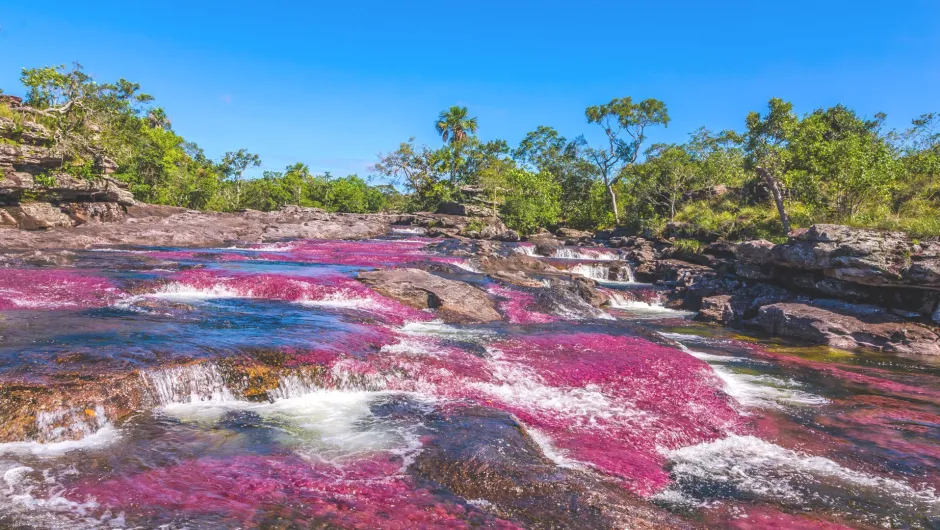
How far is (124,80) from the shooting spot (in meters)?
71.2

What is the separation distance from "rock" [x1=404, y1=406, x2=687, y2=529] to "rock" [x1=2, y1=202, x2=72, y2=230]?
3728cm

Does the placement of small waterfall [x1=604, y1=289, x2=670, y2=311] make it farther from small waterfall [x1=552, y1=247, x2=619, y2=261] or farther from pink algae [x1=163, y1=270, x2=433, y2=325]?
pink algae [x1=163, y1=270, x2=433, y2=325]

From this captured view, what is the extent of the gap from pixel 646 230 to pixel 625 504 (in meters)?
45.7

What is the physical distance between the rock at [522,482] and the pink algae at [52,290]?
504 inches

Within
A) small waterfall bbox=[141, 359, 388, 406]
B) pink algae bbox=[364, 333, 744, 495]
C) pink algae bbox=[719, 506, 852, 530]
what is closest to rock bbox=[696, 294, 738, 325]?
pink algae bbox=[364, 333, 744, 495]

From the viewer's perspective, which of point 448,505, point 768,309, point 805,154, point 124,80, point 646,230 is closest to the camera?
point 448,505

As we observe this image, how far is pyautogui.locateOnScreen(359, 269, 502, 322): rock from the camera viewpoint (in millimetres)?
17203

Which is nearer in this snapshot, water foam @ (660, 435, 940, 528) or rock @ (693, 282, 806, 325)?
water foam @ (660, 435, 940, 528)

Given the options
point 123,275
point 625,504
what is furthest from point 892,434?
point 123,275

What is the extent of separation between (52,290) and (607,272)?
29.0 meters

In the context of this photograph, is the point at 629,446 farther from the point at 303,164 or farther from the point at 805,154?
the point at 303,164

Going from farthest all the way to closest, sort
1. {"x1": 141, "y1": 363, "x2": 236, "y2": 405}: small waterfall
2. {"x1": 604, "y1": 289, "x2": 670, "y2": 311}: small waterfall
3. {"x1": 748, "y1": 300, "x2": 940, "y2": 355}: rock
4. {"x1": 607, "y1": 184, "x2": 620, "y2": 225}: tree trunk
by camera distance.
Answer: {"x1": 607, "y1": 184, "x2": 620, "y2": 225}: tree trunk, {"x1": 604, "y1": 289, "x2": 670, "y2": 311}: small waterfall, {"x1": 748, "y1": 300, "x2": 940, "y2": 355}: rock, {"x1": 141, "y1": 363, "x2": 236, "y2": 405}: small waterfall

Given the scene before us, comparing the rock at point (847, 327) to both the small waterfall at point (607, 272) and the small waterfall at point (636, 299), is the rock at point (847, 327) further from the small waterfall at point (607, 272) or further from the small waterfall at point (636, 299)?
the small waterfall at point (607, 272)

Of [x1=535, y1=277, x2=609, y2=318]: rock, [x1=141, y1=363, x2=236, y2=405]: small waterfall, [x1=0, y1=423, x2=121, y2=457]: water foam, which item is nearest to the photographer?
[x1=0, y1=423, x2=121, y2=457]: water foam
